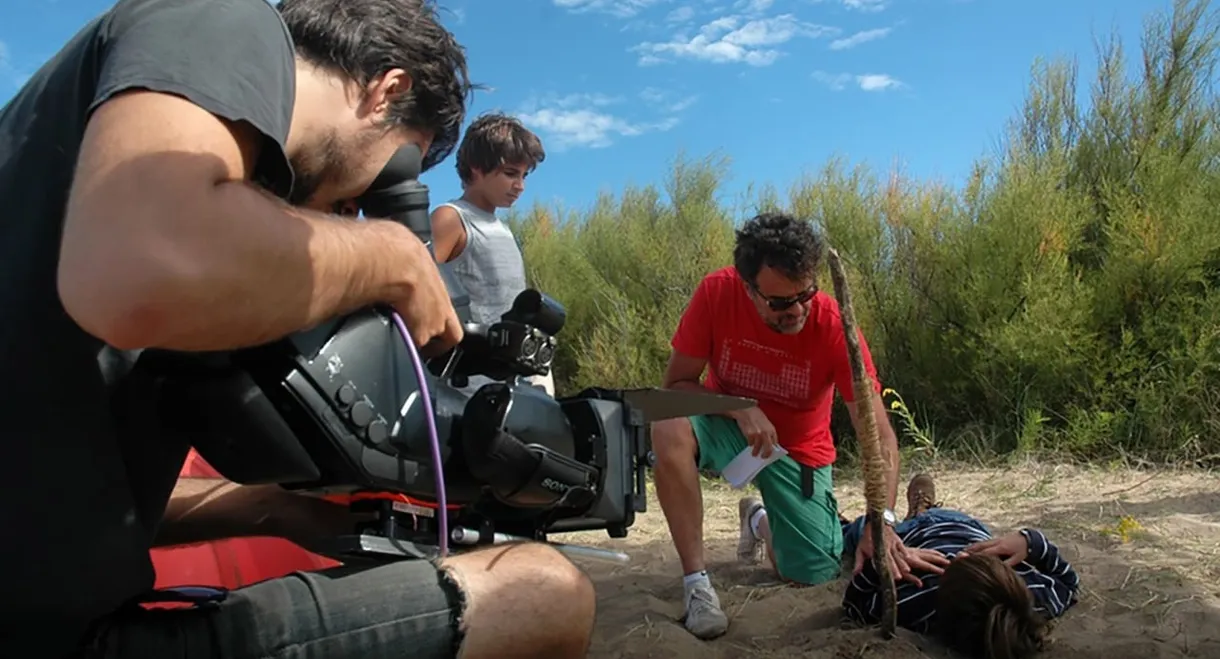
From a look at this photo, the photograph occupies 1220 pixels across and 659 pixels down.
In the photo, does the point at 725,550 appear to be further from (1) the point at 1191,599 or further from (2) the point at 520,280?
(1) the point at 1191,599

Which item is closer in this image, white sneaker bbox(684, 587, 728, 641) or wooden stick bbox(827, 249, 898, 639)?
wooden stick bbox(827, 249, 898, 639)

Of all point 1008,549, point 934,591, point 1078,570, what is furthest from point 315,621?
point 1078,570

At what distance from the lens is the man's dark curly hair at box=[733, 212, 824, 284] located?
12.5 ft

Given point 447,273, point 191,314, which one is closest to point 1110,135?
point 447,273

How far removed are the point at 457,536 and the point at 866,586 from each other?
1.98 meters

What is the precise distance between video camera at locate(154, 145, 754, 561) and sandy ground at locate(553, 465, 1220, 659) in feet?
4.95

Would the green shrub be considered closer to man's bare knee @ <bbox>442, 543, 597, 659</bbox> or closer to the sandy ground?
the sandy ground

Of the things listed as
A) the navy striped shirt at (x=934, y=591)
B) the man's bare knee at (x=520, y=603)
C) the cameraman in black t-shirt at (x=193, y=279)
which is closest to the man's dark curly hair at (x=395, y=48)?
the cameraman in black t-shirt at (x=193, y=279)

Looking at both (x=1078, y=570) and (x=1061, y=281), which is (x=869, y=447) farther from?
(x=1061, y=281)

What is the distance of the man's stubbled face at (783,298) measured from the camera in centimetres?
385

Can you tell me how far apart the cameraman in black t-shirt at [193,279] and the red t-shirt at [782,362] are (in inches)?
98.9

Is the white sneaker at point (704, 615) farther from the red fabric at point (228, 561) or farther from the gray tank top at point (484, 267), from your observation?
the red fabric at point (228, 561)

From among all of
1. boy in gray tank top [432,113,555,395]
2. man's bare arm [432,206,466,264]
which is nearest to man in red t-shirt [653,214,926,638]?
boy in gray tank top [432,113,555,395]

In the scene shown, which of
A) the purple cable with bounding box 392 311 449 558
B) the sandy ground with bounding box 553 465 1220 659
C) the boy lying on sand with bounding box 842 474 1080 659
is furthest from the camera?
the sandy ground with bounding box 553 465 1220 659
